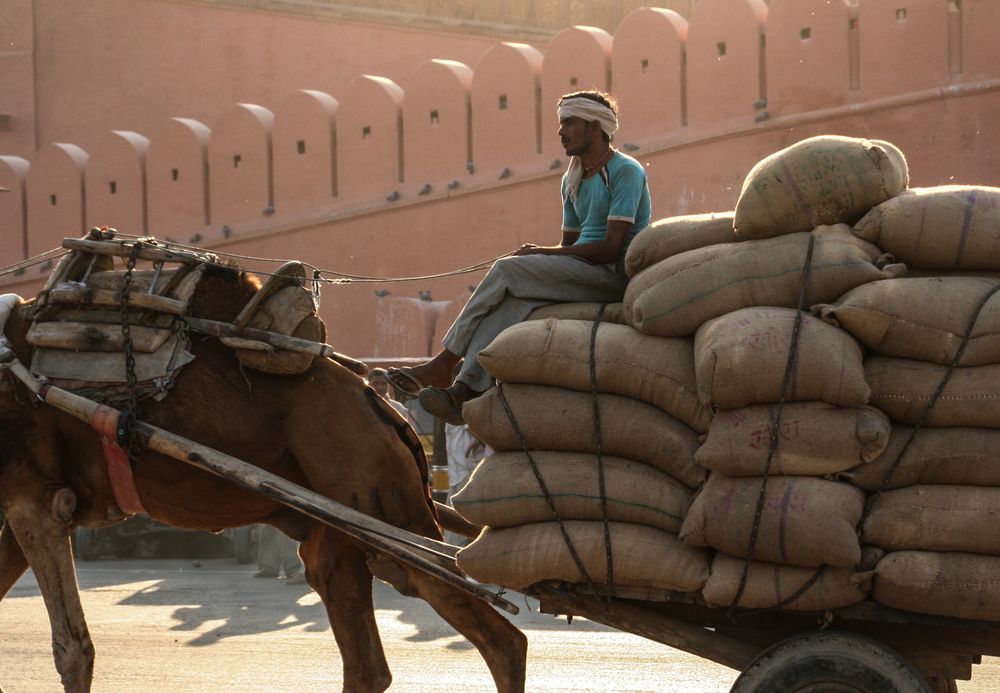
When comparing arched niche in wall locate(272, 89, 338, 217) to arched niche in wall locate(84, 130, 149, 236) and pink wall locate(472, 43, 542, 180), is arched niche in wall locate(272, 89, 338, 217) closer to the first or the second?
pink wall locate(472, 43, 542, 180)

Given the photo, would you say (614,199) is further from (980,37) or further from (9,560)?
(980,37)

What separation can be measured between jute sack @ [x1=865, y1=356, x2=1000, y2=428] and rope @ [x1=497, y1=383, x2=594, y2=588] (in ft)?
3.32

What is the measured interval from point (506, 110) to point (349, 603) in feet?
32.4

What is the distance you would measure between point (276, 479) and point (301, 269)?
0.99m

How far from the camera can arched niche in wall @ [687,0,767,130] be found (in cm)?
1312

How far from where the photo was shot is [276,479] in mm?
5312

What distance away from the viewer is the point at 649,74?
1389 centimetres

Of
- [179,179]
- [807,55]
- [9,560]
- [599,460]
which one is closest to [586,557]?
[599,460]

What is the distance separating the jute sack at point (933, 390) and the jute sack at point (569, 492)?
694mm

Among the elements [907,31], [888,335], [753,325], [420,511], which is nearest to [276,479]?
[420,511]

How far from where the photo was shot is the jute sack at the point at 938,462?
13.8ft

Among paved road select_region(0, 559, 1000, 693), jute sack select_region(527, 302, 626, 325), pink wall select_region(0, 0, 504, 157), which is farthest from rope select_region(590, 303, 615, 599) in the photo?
pink wall select_region(0, 0, 504, 157)

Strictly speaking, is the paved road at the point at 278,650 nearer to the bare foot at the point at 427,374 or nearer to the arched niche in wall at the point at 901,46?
the bare foot at the point at 427,374

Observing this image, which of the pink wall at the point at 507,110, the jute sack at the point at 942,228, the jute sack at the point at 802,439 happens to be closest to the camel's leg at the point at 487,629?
the jute sack at the point at 802,439
